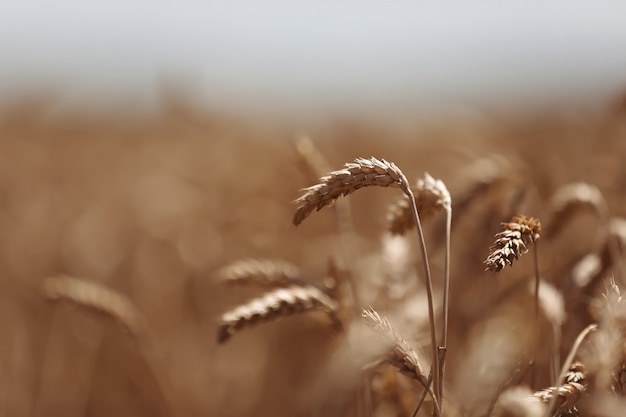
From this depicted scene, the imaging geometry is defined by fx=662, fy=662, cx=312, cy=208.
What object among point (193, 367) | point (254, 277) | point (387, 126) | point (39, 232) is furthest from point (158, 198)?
point (387, 126)

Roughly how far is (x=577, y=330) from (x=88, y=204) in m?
5.79

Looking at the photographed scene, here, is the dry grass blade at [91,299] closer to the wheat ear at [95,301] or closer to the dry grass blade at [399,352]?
the wheat ear at [95,301]

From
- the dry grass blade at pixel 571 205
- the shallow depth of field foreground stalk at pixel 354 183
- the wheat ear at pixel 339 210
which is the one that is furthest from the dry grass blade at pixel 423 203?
the dry grass blade at pixel 571 205

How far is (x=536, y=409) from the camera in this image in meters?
0.91


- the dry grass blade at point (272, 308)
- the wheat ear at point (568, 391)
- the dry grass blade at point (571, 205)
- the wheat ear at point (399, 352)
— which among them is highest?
the dry grass blade at point (571, 205)

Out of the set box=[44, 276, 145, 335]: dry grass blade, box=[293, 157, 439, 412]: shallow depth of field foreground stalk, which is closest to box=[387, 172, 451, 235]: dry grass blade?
box=[293, 157, 439, 412]: shallow depth of field foreground stalk

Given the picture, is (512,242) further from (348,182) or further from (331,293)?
(331,293)

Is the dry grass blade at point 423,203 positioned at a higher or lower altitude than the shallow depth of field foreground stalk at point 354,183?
higher

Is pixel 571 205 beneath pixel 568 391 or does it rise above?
above

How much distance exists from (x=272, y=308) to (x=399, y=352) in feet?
1.13

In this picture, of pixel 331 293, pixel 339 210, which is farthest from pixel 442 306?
pixel 339 210

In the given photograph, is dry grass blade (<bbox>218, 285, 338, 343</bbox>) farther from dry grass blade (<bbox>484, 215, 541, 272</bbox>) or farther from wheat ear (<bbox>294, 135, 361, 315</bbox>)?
dry grass blade (<bbox>484, 215, 541, 272</bbox>)

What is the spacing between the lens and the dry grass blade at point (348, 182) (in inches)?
42.5

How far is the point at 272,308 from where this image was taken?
132 centimetres
